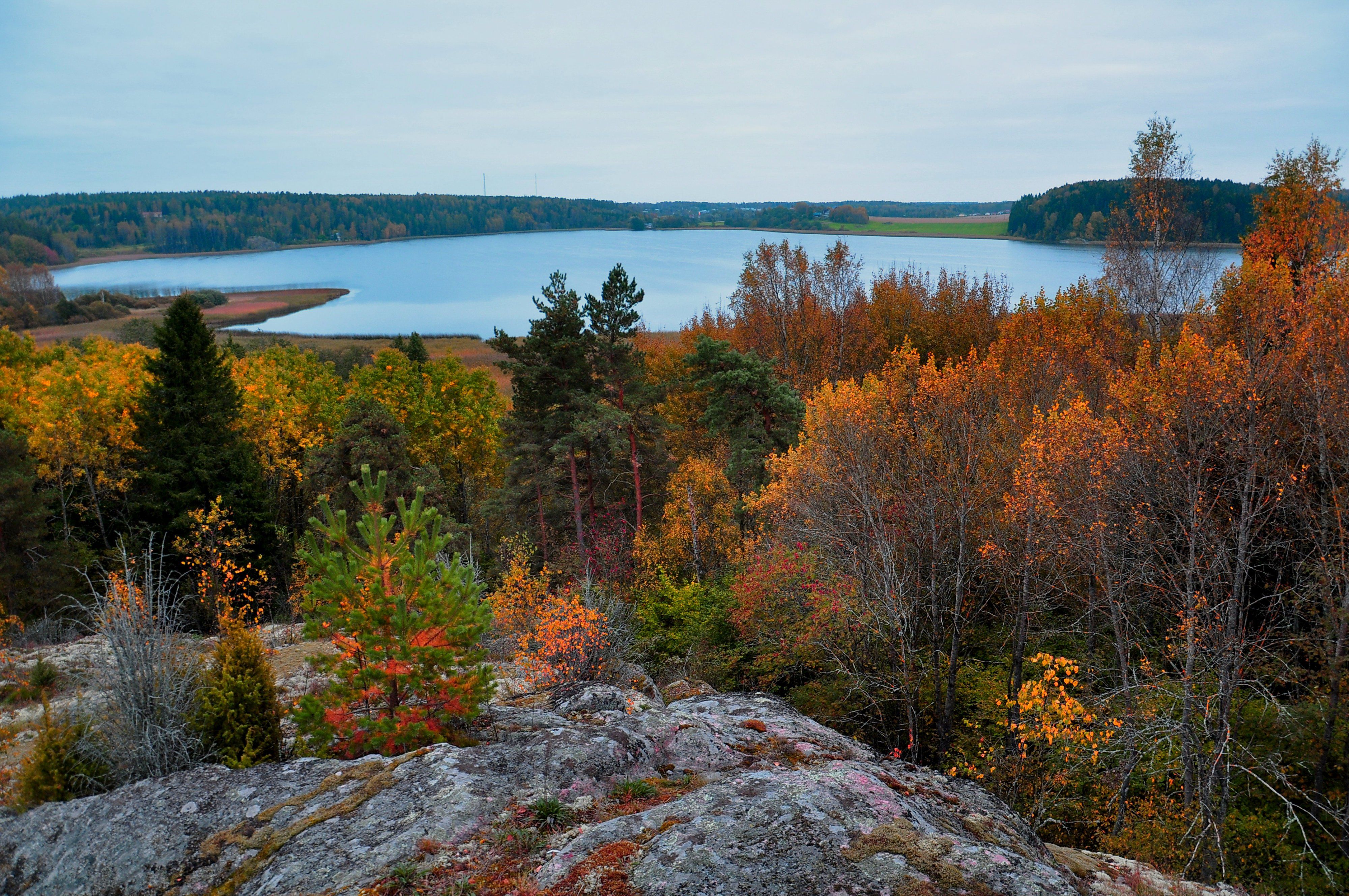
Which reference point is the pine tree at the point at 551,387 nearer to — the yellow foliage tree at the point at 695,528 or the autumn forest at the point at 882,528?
the autumn forest at the point at 882,528

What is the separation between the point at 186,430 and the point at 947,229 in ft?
630

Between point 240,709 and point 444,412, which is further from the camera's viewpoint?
point 444,412

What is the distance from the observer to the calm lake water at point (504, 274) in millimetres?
94625

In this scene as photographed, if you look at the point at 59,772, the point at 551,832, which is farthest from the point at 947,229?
the point at 59,772

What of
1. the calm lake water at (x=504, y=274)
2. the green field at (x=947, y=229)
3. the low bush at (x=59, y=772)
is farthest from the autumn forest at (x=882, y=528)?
the green field at (x=947, y=229)

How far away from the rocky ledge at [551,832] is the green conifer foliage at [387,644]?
71cm

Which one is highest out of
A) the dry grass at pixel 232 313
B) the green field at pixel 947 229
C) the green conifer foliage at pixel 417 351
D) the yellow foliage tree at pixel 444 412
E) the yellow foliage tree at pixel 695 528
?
the green field at pixel 947 229

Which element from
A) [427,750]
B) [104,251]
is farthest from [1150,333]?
[104,251]

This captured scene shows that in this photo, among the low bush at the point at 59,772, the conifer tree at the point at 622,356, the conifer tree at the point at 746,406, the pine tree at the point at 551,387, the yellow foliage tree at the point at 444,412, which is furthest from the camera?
the yellow foliage tree at the point at 444,412

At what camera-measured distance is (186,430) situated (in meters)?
27.4

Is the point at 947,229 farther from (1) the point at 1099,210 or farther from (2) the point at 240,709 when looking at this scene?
(2) the point at 240,709

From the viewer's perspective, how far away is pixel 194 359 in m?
27.7

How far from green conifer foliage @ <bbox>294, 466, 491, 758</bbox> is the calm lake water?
59.4 meters

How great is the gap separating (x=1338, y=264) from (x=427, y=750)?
1029 inches
